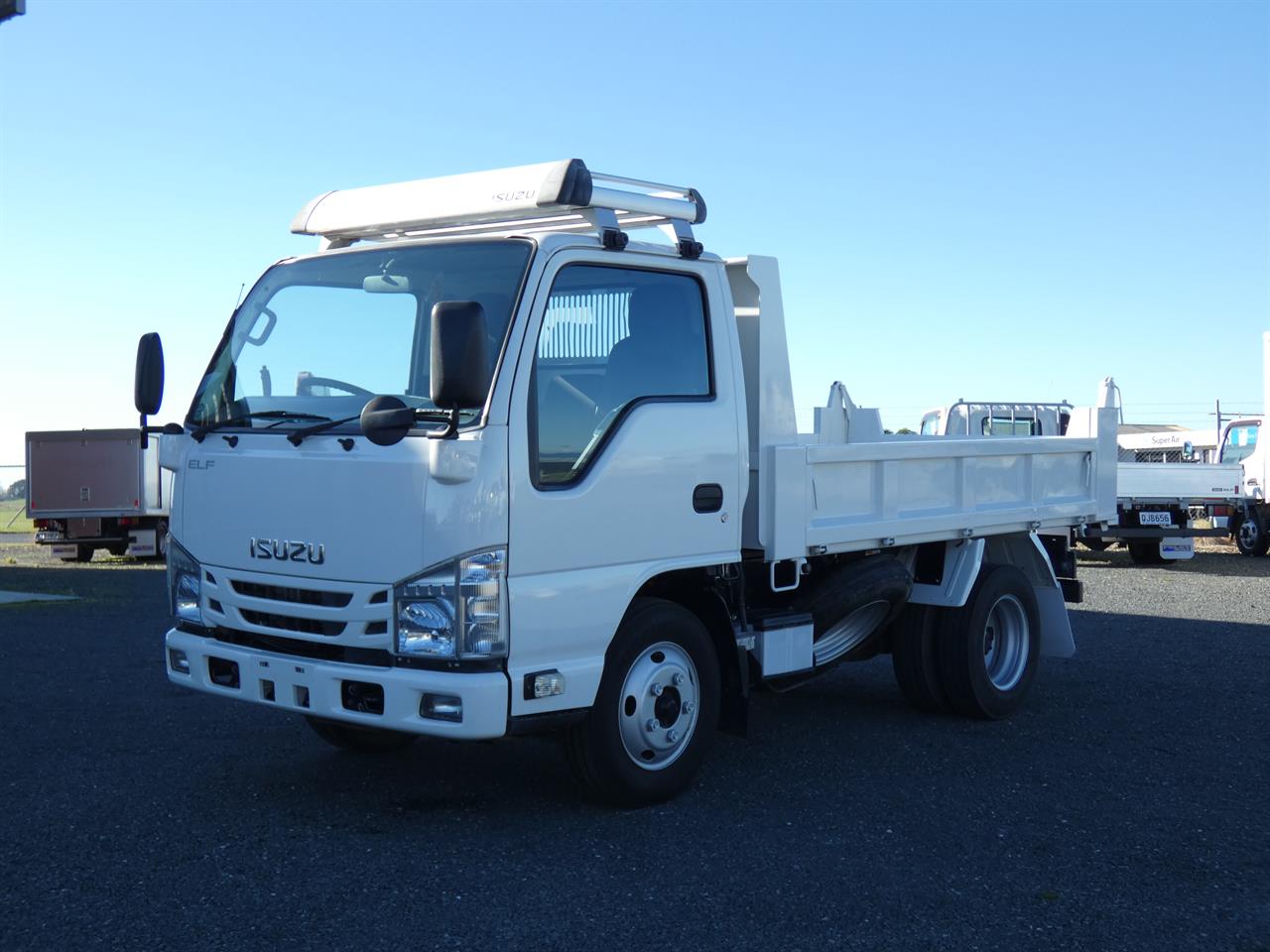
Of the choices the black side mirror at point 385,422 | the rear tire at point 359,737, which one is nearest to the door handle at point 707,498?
the black side mirror at point 385,422

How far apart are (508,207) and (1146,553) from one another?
1756 cm

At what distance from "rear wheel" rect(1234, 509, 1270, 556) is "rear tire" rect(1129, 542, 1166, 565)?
1971 millimetres

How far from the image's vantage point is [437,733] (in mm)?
5285

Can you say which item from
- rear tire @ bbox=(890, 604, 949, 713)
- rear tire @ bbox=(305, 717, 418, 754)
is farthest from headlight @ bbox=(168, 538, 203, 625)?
rear tire @ bbox=(890, 604, 949, 713)

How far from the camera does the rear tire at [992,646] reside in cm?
810

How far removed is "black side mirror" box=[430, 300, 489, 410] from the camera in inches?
193

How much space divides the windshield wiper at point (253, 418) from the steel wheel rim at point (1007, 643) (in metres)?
4.72

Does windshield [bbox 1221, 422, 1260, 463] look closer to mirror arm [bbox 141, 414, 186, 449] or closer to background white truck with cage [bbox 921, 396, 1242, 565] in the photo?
→ background white truck with cage [bbox 921, 396, 1242, 565]

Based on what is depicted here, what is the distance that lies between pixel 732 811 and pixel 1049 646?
3748 mm

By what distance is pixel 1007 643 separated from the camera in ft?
28.3

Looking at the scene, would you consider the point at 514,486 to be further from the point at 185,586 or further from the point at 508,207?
the point at 185,586

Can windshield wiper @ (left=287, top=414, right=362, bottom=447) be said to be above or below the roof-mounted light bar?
below

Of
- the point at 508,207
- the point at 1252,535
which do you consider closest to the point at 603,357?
the point at 508,207

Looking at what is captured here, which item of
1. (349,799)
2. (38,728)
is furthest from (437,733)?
(38,728)
